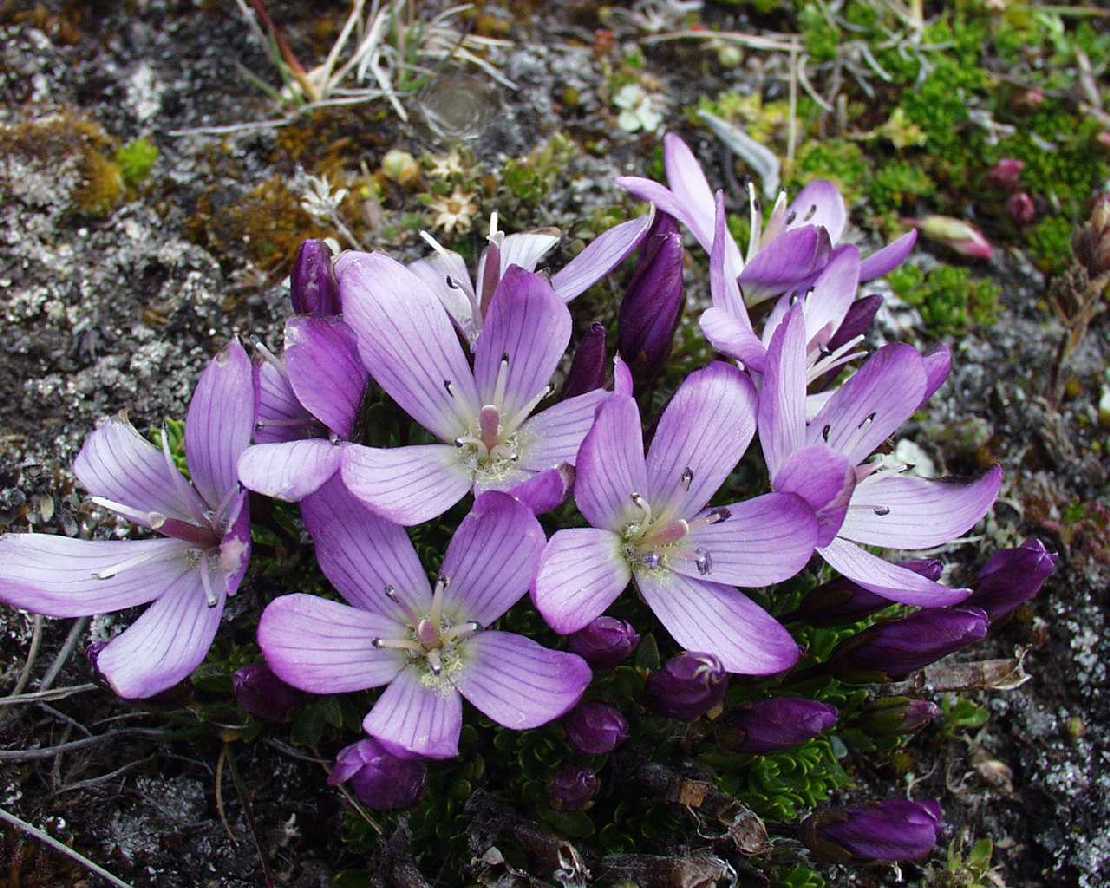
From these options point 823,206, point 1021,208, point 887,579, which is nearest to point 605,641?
point 887,579

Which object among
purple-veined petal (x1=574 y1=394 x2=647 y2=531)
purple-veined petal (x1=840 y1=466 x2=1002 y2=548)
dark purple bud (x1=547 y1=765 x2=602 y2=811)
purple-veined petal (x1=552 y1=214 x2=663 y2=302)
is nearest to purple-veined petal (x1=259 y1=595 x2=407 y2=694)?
dark purple bud (x1=547 y1=765 x2=602 y2=811)

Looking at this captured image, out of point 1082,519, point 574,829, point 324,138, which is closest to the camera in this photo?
point 574,829

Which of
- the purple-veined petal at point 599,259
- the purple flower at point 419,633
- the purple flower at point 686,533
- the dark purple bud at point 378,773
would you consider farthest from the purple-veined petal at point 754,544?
the dark purple bud at point 378,773

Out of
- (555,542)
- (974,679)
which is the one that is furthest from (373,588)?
(974,679)

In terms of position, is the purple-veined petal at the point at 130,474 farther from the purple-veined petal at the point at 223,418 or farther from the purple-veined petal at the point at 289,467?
the purple-veined petal at the point at 289,467

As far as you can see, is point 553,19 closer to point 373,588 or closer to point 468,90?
point 468,90

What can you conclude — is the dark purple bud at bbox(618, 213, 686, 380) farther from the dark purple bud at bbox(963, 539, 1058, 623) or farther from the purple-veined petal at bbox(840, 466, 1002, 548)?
the dark purple bud at bbox(963, 539, 1058, 623)
